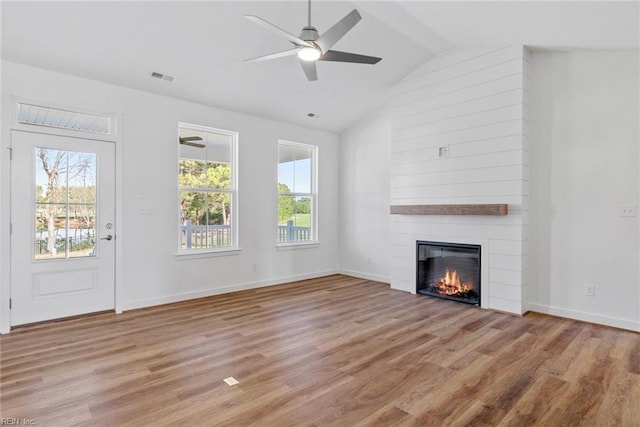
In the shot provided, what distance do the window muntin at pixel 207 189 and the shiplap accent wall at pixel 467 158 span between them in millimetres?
2548

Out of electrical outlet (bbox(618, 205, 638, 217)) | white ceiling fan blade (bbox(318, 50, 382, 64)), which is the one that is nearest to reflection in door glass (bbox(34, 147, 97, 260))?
white ceiling fan blade (bbox(318, 50, 382, 64))

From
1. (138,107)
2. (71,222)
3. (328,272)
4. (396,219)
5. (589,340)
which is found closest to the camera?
(589,340)

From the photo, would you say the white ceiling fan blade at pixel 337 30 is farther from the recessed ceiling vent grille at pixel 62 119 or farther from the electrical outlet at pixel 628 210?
the electrical outlet at pixel 628 210

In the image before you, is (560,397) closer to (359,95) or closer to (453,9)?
(453,9)

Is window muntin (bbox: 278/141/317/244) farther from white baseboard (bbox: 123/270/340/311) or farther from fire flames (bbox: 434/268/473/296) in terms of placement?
fire flames (bbox: 434/268/473/296)

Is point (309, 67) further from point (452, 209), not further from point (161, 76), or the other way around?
point (452, 209)

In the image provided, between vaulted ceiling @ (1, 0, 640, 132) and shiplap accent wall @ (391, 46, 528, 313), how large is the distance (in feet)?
1.16

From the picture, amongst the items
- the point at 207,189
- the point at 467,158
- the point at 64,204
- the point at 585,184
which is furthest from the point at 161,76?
the point at 585,184

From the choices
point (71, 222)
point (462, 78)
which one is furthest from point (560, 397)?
point (71, 222)

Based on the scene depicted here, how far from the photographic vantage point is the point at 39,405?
2297 millimetres

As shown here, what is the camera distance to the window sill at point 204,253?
495cm

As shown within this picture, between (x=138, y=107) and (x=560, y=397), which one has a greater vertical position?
(x=138, y=107)

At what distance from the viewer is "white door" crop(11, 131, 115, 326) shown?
379 centimetres

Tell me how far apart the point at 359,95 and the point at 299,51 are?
2.99 metres
